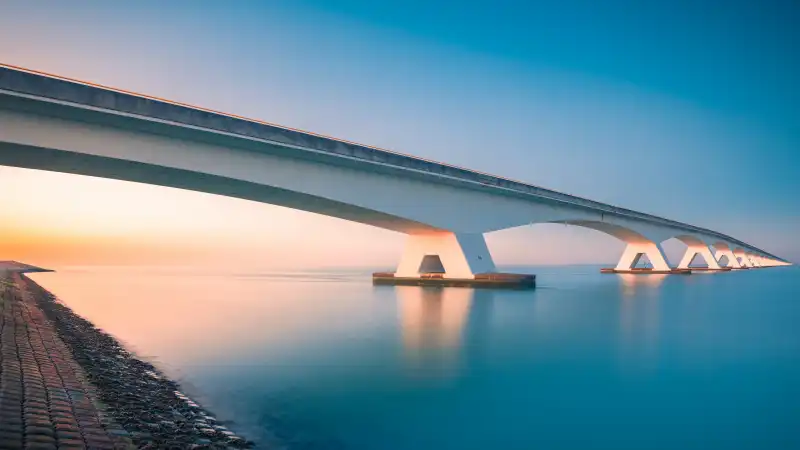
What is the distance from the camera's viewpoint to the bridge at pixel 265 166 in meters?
20.5

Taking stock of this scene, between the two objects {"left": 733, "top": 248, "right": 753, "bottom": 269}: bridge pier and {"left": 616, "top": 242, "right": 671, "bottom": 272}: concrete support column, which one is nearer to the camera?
{"left": 616, "top": 242, "right": 671, "bottom": 272}: concrete support column

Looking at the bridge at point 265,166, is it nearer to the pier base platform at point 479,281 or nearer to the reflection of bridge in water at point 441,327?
the pier base platform at point 479,281

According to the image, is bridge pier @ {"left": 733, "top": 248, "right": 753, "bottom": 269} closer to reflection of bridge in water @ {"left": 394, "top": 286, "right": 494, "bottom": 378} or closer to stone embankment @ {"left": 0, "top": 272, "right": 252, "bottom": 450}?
reflection of bridge in water @ {"left": 394, "top": 286, "right": 494, "bottom": 378}

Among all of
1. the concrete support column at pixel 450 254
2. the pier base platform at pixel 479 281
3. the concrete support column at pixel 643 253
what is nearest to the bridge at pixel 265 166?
the concrete support column at pixel 450 254

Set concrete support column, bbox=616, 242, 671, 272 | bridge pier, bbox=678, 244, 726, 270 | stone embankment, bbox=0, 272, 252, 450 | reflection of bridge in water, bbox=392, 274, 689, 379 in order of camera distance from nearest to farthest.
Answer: stone embankment, bbox=0, 272, 252, 450
reflection of bridge in water, bbox=392, 274, 689, 379
concrete support column, bbox=616, 242, 671, 272
bridge pier, bbox=678, 244, 726, 270

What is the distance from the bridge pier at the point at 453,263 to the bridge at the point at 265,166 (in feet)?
0.29

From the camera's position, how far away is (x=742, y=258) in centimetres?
11881

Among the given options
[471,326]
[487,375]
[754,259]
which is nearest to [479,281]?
[471,326]

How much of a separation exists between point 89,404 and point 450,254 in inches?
1140

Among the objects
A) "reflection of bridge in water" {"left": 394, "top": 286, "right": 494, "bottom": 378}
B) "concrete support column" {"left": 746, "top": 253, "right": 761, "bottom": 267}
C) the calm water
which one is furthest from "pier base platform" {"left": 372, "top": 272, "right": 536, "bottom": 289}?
"concrete support column" {"left": 746, "top": 253, "right": 761, "bottom": 267}

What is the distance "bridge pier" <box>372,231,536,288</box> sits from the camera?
35.1 meters

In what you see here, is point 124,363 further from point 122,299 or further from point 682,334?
point 122,299

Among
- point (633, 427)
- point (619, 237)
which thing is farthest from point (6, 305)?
point (619, 237)

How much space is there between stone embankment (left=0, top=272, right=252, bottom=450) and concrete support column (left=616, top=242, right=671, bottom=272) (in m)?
66.2
